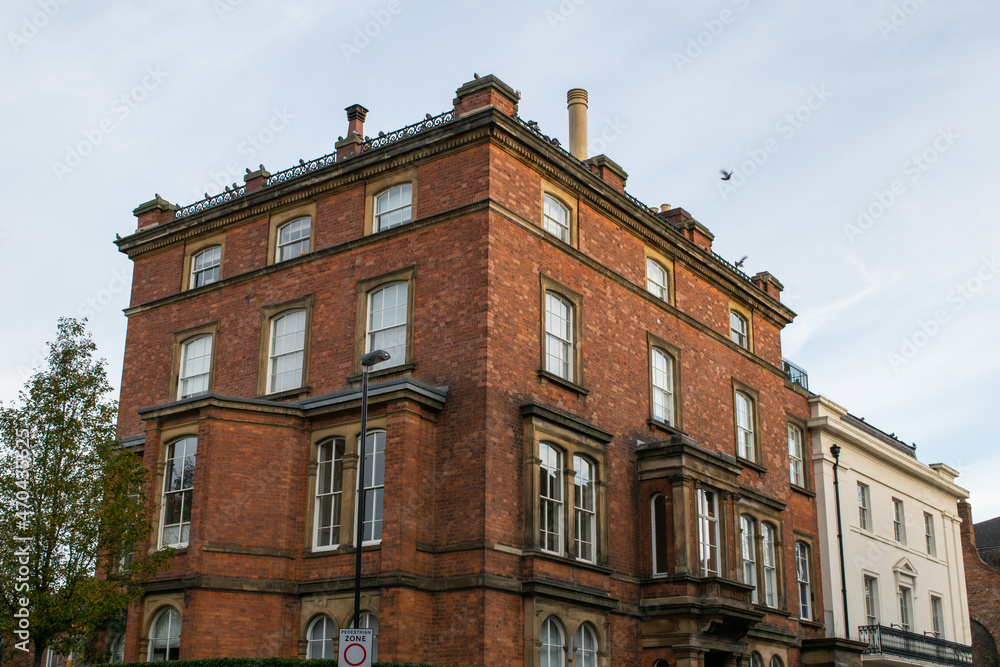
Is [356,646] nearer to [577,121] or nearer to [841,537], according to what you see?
[577,121]

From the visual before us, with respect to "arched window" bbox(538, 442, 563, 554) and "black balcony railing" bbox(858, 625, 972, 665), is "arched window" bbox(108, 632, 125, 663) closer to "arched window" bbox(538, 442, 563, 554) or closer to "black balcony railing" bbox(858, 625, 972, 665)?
"arched window" bbox(538, 442, 563, 554)

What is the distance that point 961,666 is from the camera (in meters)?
40.3

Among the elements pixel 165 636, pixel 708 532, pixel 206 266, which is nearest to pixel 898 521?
pixel 708 532

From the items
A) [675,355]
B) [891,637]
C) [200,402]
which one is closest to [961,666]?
[891,637]

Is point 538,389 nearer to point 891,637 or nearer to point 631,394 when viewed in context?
point 631,394

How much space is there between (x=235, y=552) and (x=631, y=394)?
1038 cm

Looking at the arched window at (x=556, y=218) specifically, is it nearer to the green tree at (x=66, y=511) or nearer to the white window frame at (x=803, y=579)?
the green tree at (x=66, y=511)

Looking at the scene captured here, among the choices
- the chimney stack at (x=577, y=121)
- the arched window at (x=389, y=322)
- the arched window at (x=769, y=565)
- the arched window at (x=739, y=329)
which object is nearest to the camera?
the arched window at (x=389, y=322)

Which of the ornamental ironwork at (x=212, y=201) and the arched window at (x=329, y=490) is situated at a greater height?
the ornamental ironwork at (x=212, y=201)

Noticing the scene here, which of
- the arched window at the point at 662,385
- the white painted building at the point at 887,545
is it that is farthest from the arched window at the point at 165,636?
the white painted building at the point at 887,545

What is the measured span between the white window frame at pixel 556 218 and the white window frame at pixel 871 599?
1821cm

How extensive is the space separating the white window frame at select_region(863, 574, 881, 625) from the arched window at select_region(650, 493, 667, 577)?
13910mm

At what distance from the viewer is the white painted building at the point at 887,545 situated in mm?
35938

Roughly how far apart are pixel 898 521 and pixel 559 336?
2151 cm
